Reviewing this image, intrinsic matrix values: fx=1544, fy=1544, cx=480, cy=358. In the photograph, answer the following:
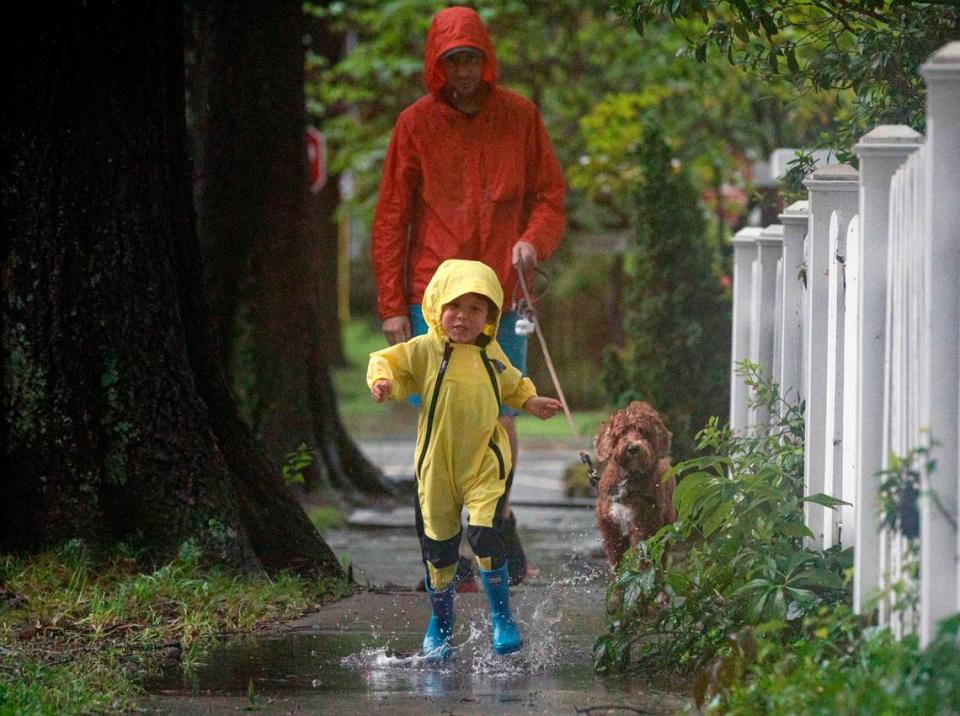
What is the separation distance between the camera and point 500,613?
5.31 meters

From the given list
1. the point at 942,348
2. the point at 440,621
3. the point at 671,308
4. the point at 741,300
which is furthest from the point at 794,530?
the point at 671,308

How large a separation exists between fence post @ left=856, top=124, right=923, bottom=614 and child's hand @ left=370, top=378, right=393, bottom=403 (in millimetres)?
1557

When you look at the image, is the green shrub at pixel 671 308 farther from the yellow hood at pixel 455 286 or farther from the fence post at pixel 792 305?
the yellow hood at pixel 455 286

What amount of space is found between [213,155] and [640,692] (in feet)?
20.3

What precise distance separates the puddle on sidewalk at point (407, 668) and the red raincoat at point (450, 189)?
4.53ft

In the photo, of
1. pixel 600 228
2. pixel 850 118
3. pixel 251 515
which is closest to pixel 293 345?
pixel 251 515

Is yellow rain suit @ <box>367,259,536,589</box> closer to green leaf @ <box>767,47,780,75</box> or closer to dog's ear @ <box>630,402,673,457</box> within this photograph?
dog's ear @ <box>630,402,673,457</box>

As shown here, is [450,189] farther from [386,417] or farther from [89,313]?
[386,417]

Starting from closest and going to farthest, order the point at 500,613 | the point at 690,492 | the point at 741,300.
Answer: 1. the point at 690,492
2. the point at 500,613
3. the point at 741,300

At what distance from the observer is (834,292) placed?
5211 millimetres

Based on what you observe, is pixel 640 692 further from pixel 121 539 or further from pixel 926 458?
pixel 121 539

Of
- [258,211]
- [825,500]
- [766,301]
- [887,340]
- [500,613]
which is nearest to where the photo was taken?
[887,340]

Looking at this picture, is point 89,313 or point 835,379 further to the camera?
point 89,313

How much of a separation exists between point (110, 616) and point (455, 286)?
1.71m
